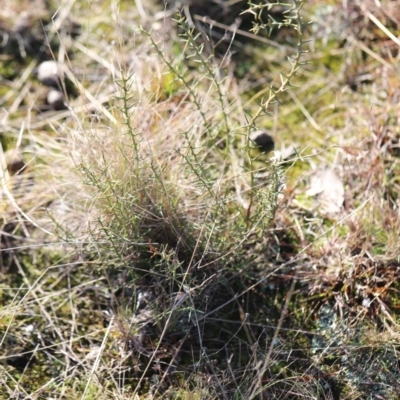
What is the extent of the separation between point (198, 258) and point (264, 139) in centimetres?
57

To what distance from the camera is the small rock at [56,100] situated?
7.40ft

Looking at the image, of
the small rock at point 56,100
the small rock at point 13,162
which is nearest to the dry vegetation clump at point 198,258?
the small rock at point 13,162

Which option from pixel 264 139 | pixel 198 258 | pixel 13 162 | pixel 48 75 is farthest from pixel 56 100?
pixel 198 258

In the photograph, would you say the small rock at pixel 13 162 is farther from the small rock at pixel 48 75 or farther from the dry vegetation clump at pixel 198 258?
the small rock at pixel 48 75

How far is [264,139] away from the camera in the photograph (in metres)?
2.06

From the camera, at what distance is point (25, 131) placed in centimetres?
220

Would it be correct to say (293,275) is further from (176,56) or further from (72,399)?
(176,56)

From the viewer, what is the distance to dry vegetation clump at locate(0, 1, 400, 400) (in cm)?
152

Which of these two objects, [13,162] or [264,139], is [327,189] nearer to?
[264,139]

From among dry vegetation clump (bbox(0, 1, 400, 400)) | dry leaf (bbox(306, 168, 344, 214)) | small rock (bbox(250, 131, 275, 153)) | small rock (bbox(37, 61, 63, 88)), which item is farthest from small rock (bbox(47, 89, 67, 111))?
dry leaf (bbox(306, 168, 344, 214))

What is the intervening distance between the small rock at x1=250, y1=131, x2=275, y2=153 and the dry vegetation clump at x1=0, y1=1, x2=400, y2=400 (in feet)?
0.10

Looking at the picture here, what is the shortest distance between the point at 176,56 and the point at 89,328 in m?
1.01

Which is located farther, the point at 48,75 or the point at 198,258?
the point at 48,75

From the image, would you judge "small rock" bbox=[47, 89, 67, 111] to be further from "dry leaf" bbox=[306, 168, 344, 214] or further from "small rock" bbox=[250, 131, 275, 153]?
"dry leaf" bbox=[306, 168, 344, 214]
